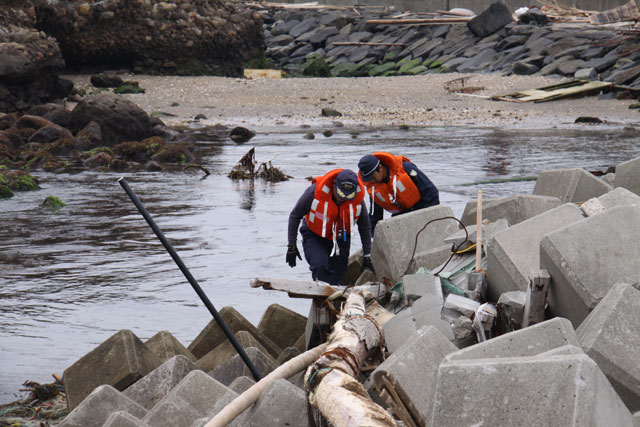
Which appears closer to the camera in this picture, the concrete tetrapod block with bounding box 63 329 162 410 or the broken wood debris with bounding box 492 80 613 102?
the concrete tetrapod block with bounding box 63 329 162 410

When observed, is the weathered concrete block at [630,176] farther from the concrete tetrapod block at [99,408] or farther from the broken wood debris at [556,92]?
the broken wood debris at [556,92]

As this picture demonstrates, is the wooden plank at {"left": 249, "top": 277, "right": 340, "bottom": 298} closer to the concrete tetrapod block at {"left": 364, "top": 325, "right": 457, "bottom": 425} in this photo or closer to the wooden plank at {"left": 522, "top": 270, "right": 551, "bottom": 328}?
the wooden plank at {"left": 522, "top": 270, "right": 551, "bottom": 328}

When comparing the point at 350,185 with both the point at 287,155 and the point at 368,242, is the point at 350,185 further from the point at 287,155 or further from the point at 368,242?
the point at 287,155

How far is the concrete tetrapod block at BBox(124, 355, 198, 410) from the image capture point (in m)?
4.99

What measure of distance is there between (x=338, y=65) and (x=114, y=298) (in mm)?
36105

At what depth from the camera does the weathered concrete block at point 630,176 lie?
8.03 m

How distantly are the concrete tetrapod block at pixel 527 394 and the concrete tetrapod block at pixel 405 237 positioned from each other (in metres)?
3.83

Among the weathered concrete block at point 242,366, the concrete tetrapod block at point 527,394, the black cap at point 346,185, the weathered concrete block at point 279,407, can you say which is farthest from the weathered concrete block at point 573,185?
the concrete tetrapod block at point 527,394

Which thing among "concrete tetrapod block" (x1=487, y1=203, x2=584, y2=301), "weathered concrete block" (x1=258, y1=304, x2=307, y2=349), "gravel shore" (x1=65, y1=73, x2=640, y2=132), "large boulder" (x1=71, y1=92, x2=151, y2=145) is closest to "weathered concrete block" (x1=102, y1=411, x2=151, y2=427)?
"concrete tetrapod block" (x1=487, y1=203, x2=584, y2=301)

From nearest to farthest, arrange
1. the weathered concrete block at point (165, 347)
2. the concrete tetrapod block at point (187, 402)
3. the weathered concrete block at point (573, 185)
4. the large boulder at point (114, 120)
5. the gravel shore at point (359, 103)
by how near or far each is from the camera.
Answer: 1. the concrete tetrapod block at point (187, 402)
2. the weathered concrete block at point (165, 347)
3. the weathered concrete block at point (573, 185)
4. the large boulder at point (114, 120)
5. the gravel shore at point (359, 103)

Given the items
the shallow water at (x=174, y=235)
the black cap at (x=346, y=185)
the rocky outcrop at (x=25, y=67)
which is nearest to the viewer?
the black cap at (x=346, y=185)

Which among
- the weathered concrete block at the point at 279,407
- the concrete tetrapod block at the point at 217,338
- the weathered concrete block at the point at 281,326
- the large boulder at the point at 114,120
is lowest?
the large boulder at the point at 114,120

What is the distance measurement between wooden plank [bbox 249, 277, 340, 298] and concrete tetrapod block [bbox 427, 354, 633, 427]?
3080mm

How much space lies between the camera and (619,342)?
12.3ft
